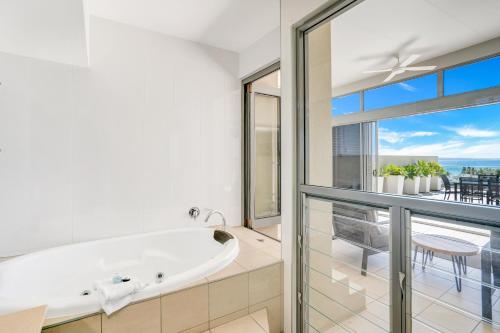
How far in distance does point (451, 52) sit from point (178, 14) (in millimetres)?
2059

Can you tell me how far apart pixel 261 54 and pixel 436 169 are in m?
2.07

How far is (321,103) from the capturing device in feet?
5.64

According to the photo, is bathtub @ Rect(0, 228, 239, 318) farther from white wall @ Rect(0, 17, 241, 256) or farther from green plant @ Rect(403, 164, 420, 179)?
green plant @ Rect(403, 164, 420, 179)

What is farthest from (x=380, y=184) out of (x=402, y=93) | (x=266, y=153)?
(x=266, y=153)

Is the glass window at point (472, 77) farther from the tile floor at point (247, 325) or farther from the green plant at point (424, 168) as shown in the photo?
the tile floor at point (247, 325)

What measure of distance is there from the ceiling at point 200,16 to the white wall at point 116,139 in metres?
0.13

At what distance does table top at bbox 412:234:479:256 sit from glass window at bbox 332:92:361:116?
2.53 feet

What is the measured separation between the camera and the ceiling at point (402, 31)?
100 cm

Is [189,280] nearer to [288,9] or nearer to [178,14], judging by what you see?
[288,9]

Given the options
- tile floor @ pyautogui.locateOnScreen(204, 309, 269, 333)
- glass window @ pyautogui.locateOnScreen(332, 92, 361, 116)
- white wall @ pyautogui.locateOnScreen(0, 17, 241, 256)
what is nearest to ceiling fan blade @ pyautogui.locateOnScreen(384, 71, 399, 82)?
glass window @ pyautogui.locateOnScreen(332, 92, 361, 116)

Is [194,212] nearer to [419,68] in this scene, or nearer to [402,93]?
[402,93]

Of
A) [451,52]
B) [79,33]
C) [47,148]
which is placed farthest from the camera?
[47,148]

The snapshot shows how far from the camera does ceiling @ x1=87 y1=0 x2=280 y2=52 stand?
6.62ft

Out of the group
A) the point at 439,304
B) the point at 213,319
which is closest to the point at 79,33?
the point at 213,319
